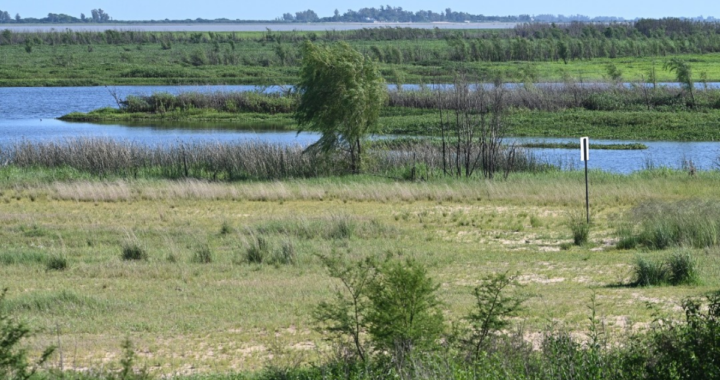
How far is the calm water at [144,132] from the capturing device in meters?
41.7

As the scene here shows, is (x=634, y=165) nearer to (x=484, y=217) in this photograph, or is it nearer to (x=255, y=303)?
(x=484, y=217)

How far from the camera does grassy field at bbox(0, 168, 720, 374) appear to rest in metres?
13.3

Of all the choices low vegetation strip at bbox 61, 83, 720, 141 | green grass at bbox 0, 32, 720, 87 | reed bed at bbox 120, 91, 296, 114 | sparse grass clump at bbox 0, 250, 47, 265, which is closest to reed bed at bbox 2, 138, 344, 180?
low vegetation strip at bbox 61, 83, 720, 141

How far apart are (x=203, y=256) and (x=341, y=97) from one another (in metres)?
16.4

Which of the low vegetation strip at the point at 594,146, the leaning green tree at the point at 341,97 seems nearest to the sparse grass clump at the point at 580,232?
the leaning green tree at the point at 341,97

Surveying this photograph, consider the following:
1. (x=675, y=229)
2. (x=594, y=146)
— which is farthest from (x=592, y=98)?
(x=675, y=229)

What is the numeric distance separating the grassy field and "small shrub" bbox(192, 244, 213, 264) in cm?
7

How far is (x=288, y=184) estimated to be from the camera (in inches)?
1243

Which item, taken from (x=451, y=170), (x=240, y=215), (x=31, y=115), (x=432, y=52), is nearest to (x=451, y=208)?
(x=240, y=215)

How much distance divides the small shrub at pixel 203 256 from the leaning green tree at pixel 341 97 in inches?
628

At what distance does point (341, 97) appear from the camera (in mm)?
34375

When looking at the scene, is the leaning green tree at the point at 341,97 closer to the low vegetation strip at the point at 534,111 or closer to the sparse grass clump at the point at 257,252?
the low vegetation strip at the point at 534,111

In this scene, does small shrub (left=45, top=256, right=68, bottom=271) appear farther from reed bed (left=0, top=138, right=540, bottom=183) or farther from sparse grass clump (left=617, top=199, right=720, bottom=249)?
reed bed (left=0, top=138, right=540, bottom=183)

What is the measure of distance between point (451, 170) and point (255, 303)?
21167mm
